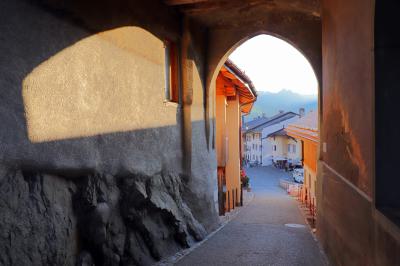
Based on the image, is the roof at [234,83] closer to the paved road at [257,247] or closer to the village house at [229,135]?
the village house at [229,135]

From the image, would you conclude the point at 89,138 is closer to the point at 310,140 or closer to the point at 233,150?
the point at 310,140

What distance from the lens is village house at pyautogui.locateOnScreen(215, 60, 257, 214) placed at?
42.6 ft

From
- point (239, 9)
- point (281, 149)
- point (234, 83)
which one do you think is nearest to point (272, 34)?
point (239, 9)

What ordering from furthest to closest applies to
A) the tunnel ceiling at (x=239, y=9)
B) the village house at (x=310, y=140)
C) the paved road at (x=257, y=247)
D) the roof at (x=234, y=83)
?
the village house at (x=310, y=140)
the roof at (x=234, y=83)
the tunnel ceiling at (x=239, y=9)
the paved road at (x=257, y=247)

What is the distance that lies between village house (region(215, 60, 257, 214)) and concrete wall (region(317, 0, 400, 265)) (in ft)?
21.8

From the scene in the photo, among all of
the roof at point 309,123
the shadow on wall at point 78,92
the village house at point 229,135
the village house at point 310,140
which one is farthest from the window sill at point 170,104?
the roof at point 309,123

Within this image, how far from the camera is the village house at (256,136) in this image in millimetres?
46984

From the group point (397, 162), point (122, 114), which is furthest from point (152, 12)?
point (397, 162)

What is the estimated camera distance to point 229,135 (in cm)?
1534

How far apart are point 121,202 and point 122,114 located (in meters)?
1.21

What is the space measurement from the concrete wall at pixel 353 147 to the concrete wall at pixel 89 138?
262 cm

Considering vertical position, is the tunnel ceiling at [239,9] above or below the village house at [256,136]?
above

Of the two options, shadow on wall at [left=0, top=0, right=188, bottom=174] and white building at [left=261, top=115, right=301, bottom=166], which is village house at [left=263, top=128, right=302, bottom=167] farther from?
shadow on wall at [left=0, top=0, right=188, bottom=174]

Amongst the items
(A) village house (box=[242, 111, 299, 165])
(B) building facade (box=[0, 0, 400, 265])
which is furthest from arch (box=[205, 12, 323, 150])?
(A) village house (box=[242, 111, 299, 165])
